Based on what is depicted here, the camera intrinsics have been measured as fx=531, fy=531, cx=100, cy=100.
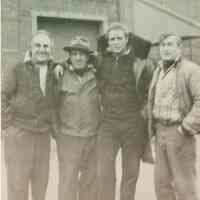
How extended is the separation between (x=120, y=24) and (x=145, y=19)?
0.13 m

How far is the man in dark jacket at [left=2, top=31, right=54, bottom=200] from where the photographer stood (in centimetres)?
194

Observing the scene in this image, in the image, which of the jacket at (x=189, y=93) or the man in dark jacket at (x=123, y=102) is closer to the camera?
the jacket at (x=189, y=93)

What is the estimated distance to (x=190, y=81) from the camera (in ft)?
6.05

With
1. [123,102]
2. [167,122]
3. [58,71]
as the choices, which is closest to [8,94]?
[58,71]

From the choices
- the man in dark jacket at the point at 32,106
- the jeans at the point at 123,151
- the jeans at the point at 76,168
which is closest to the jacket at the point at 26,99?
the man in dark jacket at the point at 32,106

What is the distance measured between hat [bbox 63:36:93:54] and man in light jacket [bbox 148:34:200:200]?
268 millimetres

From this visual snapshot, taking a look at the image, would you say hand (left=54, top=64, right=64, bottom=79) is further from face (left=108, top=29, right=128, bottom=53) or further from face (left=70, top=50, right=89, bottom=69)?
face (left=108, top=29, right=128, bottom=53)

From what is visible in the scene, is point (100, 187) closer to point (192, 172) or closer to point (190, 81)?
point (192, 172)

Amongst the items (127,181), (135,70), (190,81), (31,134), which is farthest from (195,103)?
(31,134)

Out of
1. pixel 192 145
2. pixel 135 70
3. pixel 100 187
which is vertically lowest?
pixel 100 187

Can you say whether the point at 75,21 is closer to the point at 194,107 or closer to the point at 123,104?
the point at 123,104

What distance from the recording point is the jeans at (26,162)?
6.41ft

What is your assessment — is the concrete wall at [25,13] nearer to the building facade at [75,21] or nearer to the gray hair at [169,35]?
the building facade at [75,21]

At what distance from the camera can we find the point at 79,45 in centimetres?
195
